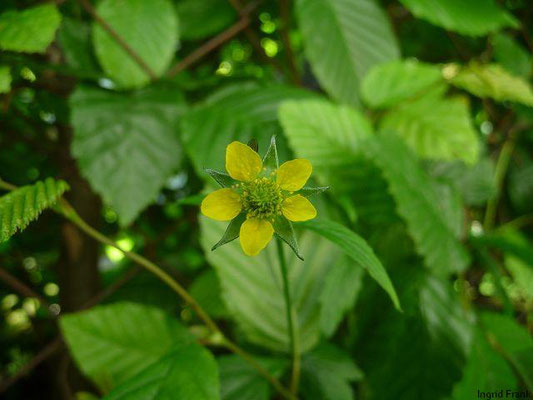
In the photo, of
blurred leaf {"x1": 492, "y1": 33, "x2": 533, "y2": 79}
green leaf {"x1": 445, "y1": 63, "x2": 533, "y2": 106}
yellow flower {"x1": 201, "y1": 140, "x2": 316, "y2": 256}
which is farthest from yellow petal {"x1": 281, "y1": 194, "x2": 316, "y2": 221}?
blurred leaf {"x1": 492, "y1": 33, "x2": 533, "y2": 79}

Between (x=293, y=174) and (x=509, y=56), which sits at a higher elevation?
(x=293, y=174)

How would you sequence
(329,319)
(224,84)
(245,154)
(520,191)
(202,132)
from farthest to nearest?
1. (520,191)
2. (224,84)
3. (202,132)
4. (329,319)
5. (245,154)

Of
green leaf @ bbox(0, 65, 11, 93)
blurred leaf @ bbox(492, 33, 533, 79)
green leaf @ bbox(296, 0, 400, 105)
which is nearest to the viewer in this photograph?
green leaf @ bbox(0, 65, 11, 93)

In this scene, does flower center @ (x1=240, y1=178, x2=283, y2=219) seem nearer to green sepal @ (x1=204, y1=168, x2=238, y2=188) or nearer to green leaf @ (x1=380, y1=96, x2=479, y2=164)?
green sepal @ (x1=204, y1=168, x2=238, y2=188)

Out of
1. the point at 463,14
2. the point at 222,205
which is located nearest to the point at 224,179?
the point at 222,205

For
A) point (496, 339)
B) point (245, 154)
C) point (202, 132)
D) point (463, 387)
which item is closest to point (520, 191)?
point (496, 339)

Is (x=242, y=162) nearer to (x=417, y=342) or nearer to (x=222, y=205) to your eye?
(x=222, y=205)

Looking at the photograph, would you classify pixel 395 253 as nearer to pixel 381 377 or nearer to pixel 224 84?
pixel 381 377
